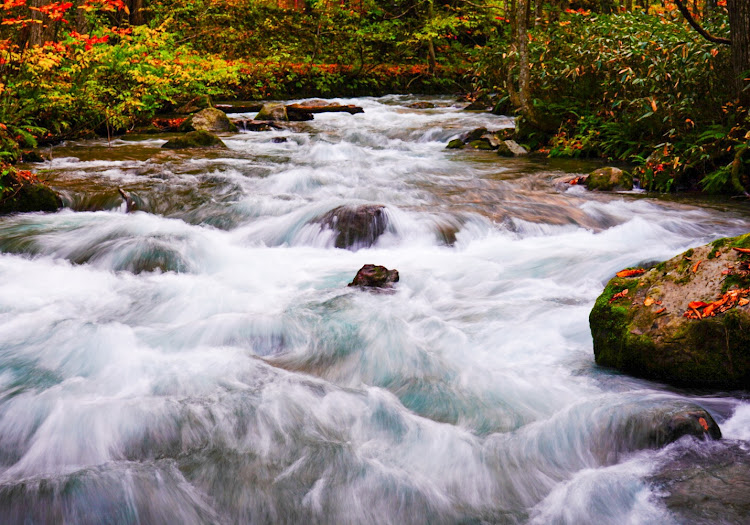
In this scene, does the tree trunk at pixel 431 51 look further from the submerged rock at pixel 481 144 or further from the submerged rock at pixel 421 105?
the submerged rock at pixel 481 144

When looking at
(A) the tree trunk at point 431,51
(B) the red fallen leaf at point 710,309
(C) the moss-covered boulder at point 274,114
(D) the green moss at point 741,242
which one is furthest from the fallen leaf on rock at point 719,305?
(A) the tree trunk at point 431,51

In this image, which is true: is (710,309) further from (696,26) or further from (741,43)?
(741,43)

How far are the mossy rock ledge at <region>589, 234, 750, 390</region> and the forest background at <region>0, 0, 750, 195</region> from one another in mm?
4345

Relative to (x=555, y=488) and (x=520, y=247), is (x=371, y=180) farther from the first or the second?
(x=555, y=488)

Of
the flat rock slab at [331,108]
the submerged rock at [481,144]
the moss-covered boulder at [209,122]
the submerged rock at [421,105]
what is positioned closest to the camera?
the submerged rock at [481,144]

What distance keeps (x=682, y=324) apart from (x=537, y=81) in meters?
10.4

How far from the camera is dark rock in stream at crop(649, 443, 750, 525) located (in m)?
2.22

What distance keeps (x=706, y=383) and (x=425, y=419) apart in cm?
152

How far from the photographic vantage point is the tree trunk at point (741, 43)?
7.24 metres

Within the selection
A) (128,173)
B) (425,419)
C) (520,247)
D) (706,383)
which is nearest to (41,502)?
(425,419)

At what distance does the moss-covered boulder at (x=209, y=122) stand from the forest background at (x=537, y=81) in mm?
778

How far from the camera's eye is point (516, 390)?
362 cm

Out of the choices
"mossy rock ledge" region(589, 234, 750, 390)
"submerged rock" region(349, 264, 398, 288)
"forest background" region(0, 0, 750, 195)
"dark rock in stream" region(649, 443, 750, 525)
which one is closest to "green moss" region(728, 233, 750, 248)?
"mossy rock ledge" region(589, 234, 750, 390)

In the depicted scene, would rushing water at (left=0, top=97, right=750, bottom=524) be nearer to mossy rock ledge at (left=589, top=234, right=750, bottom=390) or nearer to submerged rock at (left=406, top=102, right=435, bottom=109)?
mossy rock ledge at (left=589, top=234, right=750, bottom=390)
